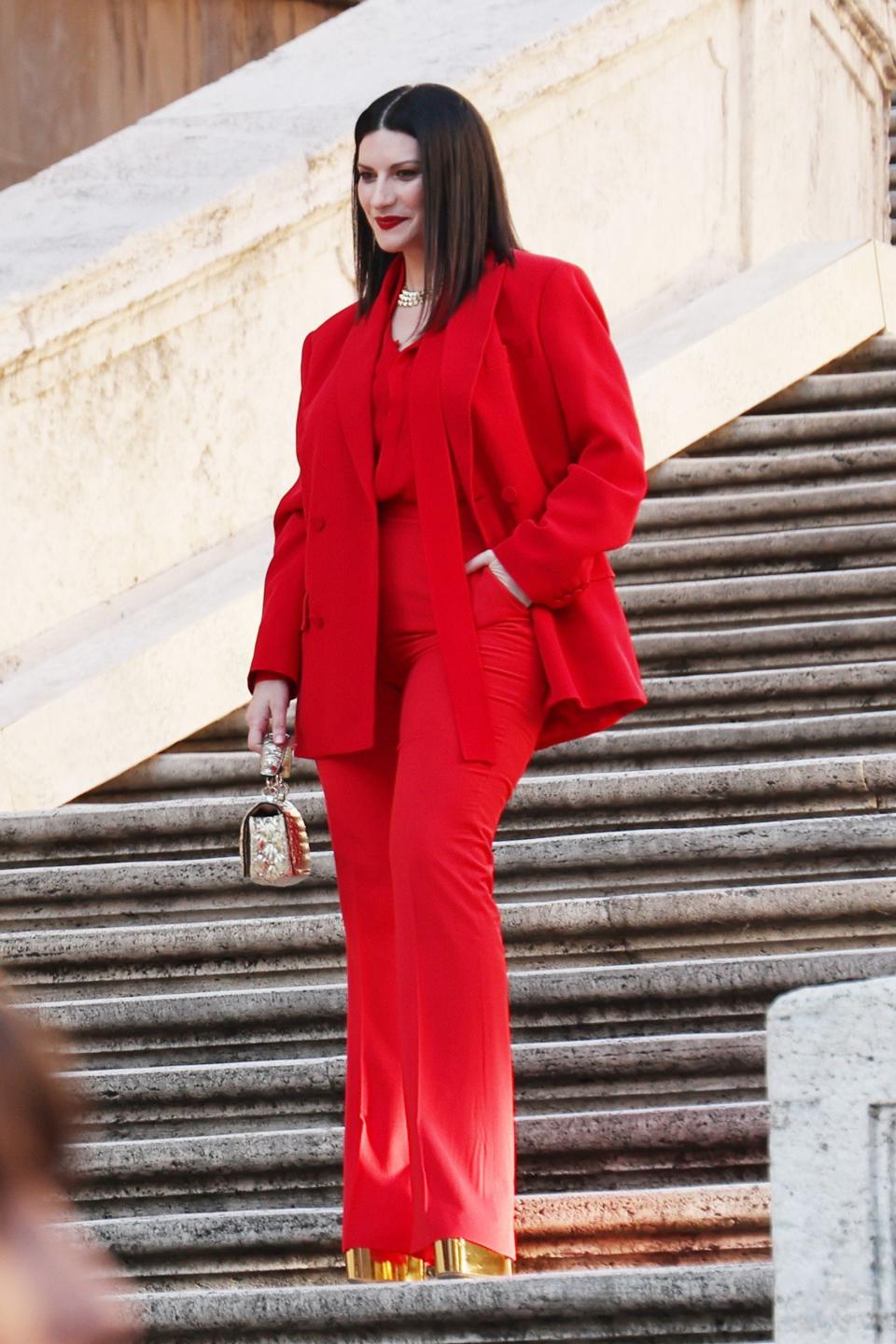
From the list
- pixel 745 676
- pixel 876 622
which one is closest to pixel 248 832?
pixel 745 676

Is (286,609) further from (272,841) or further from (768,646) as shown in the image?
(768,646)

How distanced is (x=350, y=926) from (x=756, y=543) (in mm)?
3425

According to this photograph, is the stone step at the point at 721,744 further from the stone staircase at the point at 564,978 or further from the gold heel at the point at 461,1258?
the gold heel at the point at 461,1258

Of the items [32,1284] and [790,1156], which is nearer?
[32,1284]

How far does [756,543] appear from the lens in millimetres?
6559

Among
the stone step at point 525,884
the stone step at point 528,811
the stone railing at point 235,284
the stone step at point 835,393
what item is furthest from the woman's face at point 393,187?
the stone step at point 835,393

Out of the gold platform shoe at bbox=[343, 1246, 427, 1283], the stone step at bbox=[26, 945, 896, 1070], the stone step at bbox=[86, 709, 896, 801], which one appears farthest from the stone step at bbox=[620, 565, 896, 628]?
the gold platform shoe at bbox=[343, 1246, 427, 1283]

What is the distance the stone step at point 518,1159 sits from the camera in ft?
12.4

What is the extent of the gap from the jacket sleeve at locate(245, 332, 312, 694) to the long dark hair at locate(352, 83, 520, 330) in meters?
0.32

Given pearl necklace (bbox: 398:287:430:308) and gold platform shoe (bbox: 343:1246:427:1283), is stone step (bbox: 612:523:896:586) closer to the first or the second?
pearl necklace (bbox: 398:287:430:308)

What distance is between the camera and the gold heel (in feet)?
10.0

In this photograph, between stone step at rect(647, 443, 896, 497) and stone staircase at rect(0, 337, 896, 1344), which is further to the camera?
stone step at rect(647, 443, 896, 497)

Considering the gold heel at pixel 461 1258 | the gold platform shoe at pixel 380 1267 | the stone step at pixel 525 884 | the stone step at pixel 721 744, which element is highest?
the stone step at pixel 721 744

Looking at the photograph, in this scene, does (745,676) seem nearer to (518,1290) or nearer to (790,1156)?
(518,1290)
